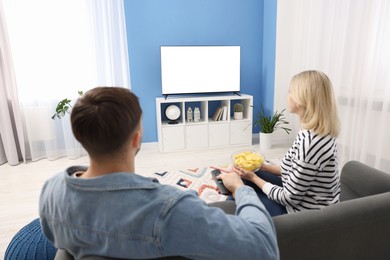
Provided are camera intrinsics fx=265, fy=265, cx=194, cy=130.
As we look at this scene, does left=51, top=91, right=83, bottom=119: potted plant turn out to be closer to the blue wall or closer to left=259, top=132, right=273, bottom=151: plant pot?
the blue wall

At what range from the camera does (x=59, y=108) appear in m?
3.21

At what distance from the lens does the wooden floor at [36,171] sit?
2.14 m

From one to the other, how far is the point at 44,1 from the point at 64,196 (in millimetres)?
3367

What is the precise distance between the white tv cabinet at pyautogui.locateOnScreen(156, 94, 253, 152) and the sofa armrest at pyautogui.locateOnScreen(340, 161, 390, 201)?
2.21 m

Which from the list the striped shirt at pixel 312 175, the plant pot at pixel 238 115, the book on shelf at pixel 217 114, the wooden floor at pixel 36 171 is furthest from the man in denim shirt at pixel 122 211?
the plant pot at pixel 238 115

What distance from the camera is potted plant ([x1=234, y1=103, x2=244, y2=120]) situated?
3.89 m

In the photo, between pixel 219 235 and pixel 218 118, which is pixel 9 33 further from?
pixel 219 235

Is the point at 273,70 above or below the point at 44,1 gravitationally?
below

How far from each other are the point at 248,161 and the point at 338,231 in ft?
1.93

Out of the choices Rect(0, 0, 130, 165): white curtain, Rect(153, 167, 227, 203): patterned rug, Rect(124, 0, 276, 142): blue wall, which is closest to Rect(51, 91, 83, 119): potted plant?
Rect(0, 0, 130, 165): white curtain

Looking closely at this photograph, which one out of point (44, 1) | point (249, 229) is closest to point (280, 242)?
point (249, 229)

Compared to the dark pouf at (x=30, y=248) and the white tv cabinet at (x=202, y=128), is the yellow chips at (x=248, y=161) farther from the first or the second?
the white tv cabinet at (x=202, y=128)

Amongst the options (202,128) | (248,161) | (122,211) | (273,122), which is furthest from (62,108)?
(122,211)

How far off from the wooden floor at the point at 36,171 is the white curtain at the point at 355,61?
0.99 meters
